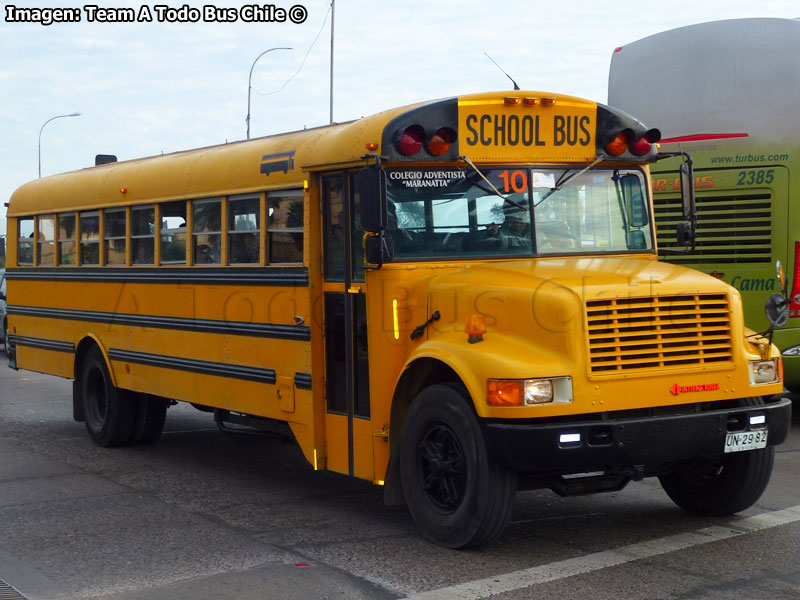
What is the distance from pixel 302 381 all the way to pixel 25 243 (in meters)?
5.60

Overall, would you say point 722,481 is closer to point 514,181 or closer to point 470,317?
point 470,317

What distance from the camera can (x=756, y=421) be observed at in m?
6.57

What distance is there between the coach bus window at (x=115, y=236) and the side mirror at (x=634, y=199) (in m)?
4.62

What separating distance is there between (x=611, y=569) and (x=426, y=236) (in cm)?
216

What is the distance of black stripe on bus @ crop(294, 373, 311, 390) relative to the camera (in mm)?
7723

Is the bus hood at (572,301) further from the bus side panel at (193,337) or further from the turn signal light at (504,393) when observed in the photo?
the bus side panel at (193,337)

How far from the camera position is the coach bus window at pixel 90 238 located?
10.8 metres

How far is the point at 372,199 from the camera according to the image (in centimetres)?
676

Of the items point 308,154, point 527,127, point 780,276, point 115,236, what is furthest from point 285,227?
point 780,276

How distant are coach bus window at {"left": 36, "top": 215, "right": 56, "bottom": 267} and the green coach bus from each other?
19.0 ft

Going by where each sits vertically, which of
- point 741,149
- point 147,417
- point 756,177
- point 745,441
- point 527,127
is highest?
point 741,149

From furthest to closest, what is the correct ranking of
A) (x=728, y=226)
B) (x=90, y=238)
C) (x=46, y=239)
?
(x=46, y=239)
(x=728, y=226)
(x=90, y=238)

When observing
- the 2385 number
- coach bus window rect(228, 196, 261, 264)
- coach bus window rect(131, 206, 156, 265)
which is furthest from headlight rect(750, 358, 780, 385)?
coach bus window rect(131, 206, 156, 265)

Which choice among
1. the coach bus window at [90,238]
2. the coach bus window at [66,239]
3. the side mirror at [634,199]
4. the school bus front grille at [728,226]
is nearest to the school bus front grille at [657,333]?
the side mirror at [634,199]
